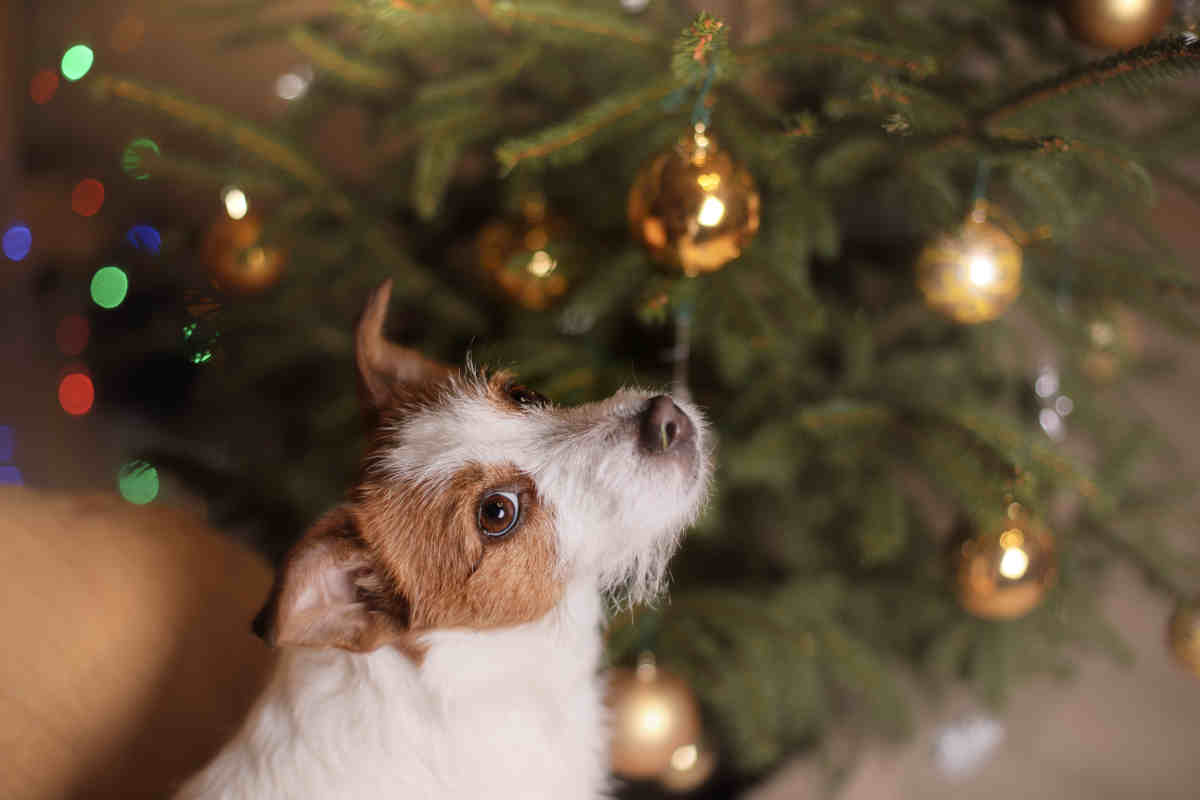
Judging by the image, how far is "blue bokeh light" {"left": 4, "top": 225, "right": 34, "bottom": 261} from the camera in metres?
1.49

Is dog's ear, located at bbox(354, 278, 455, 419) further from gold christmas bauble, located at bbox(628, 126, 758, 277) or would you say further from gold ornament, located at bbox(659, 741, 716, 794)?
gold ornament, located at bbox(659, 741, 716, 794)

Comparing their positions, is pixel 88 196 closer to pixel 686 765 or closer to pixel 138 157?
pixel 138 157

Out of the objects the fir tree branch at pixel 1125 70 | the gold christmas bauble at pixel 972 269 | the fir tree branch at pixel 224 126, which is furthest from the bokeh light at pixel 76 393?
the fir tree branch at pixel 1125 70

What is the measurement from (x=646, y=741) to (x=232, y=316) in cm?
114

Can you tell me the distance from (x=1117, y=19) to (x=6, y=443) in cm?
183

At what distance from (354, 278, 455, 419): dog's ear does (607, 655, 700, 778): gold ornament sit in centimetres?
68

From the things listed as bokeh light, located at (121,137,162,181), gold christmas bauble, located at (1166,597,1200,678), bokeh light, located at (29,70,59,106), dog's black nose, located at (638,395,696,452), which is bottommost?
gold christmas bauble, located at (1166,597,1200,678)

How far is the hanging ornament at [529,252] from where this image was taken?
4.44ft

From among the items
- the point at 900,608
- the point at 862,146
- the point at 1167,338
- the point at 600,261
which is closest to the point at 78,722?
the point at 600,261

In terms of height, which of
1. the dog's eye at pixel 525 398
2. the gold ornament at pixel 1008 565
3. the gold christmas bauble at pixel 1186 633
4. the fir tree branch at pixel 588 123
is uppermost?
the fir tree branch at pixel 588 123

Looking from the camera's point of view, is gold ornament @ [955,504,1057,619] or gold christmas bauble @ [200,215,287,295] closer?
gold ornament @ [955,504,1057,619]

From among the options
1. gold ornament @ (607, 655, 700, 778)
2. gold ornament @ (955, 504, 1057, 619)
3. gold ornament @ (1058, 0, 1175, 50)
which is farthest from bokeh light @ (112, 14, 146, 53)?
gold ornament @ (955, 504, 1057, 619)

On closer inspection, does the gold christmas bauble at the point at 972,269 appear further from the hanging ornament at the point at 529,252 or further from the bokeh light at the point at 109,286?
the bokeh light at the point at 109,286

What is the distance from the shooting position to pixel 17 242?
1.50 metres
